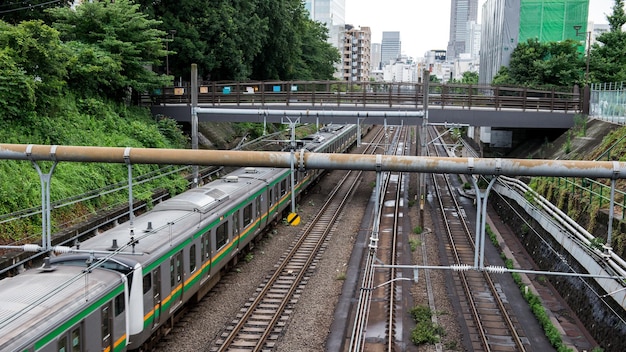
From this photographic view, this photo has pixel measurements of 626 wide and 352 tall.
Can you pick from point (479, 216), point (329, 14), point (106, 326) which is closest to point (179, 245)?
point (106, 326)

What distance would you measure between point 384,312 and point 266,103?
63.6 feet

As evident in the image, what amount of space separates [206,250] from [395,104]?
19036 millimetres

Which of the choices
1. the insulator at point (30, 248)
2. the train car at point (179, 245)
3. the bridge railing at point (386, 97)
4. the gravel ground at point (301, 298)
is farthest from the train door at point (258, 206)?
the insulator at point (30, 248)

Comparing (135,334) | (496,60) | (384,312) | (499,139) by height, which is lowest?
(384,312)

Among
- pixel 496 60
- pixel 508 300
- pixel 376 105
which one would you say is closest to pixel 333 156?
pixel 508 300

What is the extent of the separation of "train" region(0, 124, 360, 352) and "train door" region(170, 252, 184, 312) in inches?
0.9

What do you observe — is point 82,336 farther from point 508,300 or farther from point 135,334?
point 508,300

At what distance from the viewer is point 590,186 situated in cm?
1947

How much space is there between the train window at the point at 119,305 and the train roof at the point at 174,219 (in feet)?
2.54

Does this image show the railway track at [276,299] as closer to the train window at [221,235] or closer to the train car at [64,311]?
the train window at [221,235]

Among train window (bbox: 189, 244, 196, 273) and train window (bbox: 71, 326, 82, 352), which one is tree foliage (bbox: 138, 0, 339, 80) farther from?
train window (bbox: 71, 326, 82, 352)

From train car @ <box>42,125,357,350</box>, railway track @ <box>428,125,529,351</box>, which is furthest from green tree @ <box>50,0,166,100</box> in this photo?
railway track @ <box>428,125,529,351</box>

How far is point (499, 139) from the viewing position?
37.2 m

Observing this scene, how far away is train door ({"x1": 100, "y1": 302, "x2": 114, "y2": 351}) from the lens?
10.5 m
